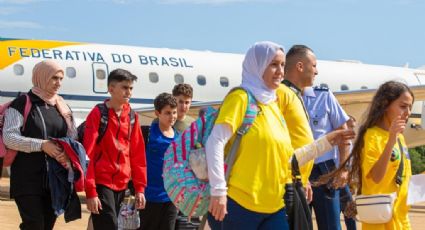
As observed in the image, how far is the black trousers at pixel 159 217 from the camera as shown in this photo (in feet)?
26.7

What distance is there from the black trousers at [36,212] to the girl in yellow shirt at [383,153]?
2.37 meters

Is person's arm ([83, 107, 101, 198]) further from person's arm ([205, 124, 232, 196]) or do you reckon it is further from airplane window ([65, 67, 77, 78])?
airplane window ([65, 67, 77, 78])

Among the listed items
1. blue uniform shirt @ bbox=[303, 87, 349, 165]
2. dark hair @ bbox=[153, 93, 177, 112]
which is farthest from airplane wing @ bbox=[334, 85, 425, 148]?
blue uniform shirt @ bbox=[303, 87, 349, 165]

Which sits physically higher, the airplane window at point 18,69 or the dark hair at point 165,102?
the airplane window at point 18,69

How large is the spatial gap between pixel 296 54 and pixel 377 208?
186 centimetres

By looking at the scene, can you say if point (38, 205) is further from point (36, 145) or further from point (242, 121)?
point (242, 121)

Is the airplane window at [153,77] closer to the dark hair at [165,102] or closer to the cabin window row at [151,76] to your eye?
the cabin window row at [151,76]

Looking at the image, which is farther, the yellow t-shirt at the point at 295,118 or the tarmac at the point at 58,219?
the tarmac at the point at 58,219

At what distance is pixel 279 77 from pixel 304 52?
1.72 metres

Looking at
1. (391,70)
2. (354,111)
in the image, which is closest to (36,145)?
(354,111)

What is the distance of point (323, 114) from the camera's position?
758 cm

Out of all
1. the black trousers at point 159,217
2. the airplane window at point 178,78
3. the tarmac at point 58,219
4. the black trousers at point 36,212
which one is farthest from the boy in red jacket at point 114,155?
the airplane window at point 178,78

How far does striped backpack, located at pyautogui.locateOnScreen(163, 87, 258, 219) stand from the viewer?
5297 millimetres

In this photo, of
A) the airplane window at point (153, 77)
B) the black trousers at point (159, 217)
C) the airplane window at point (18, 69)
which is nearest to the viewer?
the black trousers at point (159, 217)
